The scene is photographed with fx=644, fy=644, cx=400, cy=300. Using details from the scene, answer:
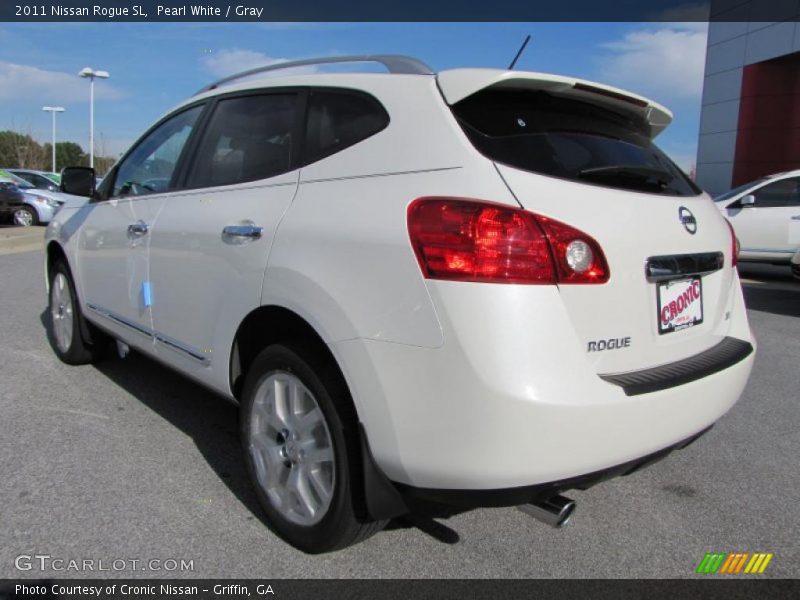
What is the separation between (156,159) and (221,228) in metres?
1.25

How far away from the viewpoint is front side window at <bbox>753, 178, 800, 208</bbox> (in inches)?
404

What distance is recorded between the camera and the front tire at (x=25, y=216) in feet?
55.7

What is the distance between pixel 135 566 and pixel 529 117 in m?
2.14

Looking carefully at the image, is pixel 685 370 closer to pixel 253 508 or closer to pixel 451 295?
pixel 451 295

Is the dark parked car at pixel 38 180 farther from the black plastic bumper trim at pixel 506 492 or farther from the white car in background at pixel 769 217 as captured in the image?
the black plastic bumper trim at pixel 506 492

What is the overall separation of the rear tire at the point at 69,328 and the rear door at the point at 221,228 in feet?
5.01

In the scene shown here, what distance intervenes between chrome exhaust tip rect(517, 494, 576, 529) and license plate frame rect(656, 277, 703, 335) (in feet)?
2.13

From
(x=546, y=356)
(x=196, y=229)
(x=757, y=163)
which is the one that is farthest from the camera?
(x=757, y=163)

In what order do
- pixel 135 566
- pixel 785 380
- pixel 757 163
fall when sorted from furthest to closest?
pixel 757 163 → pixel 785 380 → pixel 135 566

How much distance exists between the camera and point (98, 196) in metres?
4.26

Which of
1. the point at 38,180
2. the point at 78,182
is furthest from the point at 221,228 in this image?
the point at 38,180

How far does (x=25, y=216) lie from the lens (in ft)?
56.0

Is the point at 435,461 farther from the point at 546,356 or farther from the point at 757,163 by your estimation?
the point at 757,163

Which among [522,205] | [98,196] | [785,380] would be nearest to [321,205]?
[522,205]
